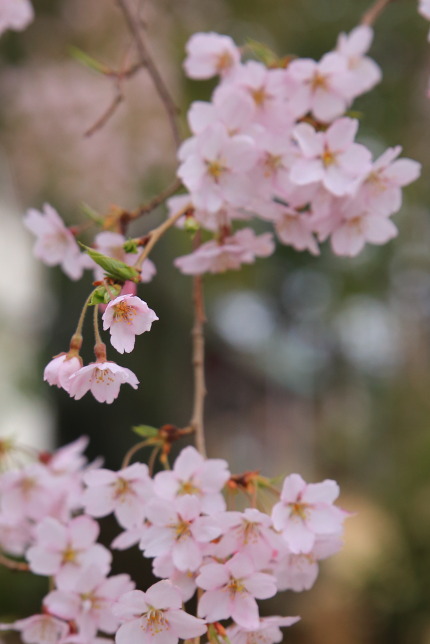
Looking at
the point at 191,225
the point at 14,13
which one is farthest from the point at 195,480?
the point at 14,13

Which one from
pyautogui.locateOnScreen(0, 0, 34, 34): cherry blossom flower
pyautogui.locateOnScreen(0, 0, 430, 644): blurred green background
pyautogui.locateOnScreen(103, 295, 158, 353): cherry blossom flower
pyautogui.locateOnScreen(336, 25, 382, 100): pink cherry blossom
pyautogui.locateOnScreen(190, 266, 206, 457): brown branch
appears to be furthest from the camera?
pyautogui.locateOnScreen(0, 0, 430, 644): blurred green background

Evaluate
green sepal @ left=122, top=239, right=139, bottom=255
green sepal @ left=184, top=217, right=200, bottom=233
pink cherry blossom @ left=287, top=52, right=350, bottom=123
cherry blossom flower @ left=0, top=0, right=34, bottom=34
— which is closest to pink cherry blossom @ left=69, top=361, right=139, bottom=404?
green sepal @ left=122, top=239, right=139, bottom=255

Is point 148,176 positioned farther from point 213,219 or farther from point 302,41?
point 213,219

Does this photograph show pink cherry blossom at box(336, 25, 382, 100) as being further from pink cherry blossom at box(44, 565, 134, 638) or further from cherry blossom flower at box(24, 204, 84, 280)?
pink cherry blossom at box(44, 565, 134, 638)

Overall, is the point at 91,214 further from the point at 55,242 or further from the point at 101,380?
the point at 101,380

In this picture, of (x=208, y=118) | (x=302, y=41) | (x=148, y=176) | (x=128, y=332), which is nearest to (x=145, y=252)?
(x=128, y=332)
